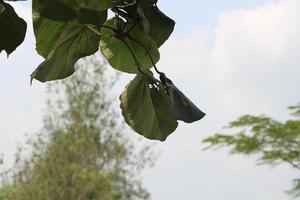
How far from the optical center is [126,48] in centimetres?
58

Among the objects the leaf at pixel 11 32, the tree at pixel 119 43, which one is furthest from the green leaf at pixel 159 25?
the leaf at pixel 11 32

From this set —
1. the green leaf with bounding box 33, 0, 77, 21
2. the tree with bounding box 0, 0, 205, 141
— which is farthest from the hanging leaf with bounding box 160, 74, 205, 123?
the green leaf with bounding box 33, 0, 77, 21

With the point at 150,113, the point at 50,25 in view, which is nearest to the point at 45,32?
the point at 50,25

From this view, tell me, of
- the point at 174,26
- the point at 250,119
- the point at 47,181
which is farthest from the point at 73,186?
the point at 174,26

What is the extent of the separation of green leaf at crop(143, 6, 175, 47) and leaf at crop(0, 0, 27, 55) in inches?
4.1

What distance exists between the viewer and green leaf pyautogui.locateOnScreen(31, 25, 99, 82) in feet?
1.68

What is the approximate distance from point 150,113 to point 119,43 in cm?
7

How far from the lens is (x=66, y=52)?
1.77 ft

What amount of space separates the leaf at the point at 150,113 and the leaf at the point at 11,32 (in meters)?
0.10

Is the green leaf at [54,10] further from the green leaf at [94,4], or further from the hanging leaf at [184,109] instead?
the hanging leaf at [184,109]

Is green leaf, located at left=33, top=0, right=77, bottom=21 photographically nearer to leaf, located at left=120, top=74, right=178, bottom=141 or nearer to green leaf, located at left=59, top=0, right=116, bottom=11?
green leaf, located at left=59, top=0, right=116, bottom=11

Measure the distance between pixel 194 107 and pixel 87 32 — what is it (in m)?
0.11

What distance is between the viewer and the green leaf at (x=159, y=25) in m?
0.55

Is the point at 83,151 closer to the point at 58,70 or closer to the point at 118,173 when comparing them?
the point at 118,173
